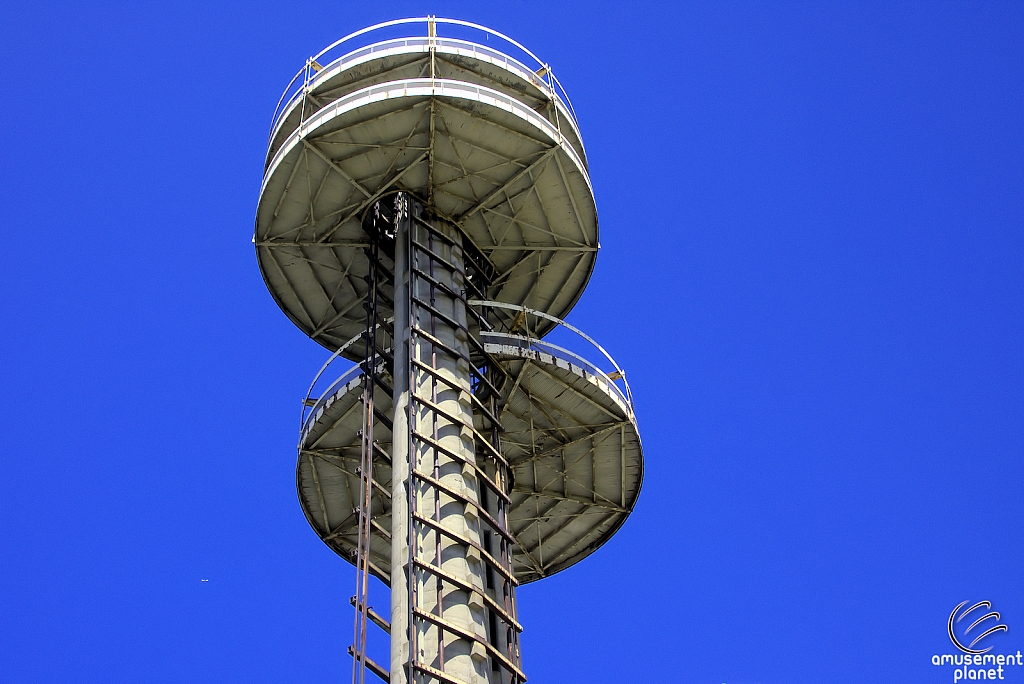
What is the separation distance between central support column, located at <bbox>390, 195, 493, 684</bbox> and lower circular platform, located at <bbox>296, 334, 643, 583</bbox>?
208cm

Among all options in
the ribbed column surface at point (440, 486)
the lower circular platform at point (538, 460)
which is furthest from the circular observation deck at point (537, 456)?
the ribbed column surface at point (440, 486)

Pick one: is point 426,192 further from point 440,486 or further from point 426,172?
point 440,486

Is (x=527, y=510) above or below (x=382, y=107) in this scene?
below

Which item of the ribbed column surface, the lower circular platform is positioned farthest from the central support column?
the lower circular platform

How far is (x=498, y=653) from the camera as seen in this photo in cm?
2506

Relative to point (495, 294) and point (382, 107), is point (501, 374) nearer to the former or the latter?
point (495, 294)

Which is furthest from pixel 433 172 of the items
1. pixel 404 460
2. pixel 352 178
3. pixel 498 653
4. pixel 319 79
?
pixel 498 653

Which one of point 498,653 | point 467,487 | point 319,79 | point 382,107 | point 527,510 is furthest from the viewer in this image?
point 527,510

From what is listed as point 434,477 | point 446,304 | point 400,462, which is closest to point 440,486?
point 434,477

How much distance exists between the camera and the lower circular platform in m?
31.5

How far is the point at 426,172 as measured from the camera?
31.5m

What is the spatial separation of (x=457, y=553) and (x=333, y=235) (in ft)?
36.0

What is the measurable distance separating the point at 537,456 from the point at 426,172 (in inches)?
348

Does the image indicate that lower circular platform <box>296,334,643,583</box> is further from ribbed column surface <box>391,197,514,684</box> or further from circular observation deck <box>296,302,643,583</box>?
ribbed column surface <box>391,197,514,684</box>
